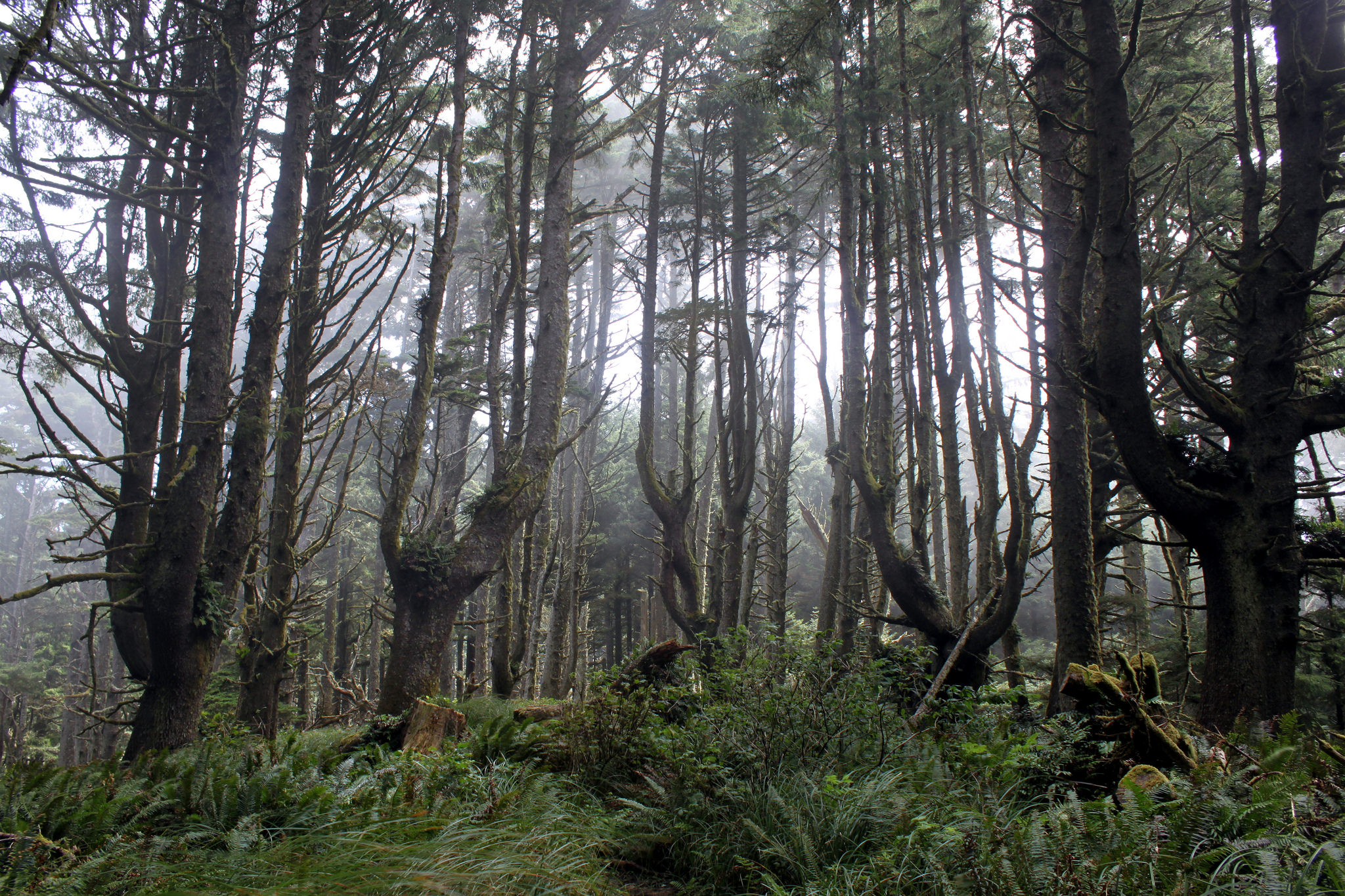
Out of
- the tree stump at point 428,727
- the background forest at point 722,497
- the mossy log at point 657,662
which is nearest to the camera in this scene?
the background forest at point 722,497

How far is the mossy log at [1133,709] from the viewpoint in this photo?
131 inches

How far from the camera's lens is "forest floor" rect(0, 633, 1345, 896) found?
94.0 inches

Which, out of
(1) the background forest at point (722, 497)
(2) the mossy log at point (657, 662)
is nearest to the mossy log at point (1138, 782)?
(1) the background forest at point (722, 497)

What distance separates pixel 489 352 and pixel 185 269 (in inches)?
160

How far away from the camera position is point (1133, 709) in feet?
11.0

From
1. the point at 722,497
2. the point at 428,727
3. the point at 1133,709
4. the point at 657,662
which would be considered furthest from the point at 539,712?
the point at 1133,709

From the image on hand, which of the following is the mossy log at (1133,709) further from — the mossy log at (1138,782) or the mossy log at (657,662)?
the mossy log at (657,662)

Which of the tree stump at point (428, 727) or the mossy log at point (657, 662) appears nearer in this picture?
the tree stump at point (428, 727)

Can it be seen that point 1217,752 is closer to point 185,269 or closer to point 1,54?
point 185,269

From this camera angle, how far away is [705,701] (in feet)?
16.4

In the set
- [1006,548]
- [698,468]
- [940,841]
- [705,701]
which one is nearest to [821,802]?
[940,841]

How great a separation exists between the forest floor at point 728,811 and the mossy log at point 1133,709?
11 centimetres

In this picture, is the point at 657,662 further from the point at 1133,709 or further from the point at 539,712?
the point at 1133,709

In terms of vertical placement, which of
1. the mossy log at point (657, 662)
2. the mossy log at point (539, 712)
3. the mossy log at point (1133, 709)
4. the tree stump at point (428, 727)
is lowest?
the mossy log at point (539, 712)
